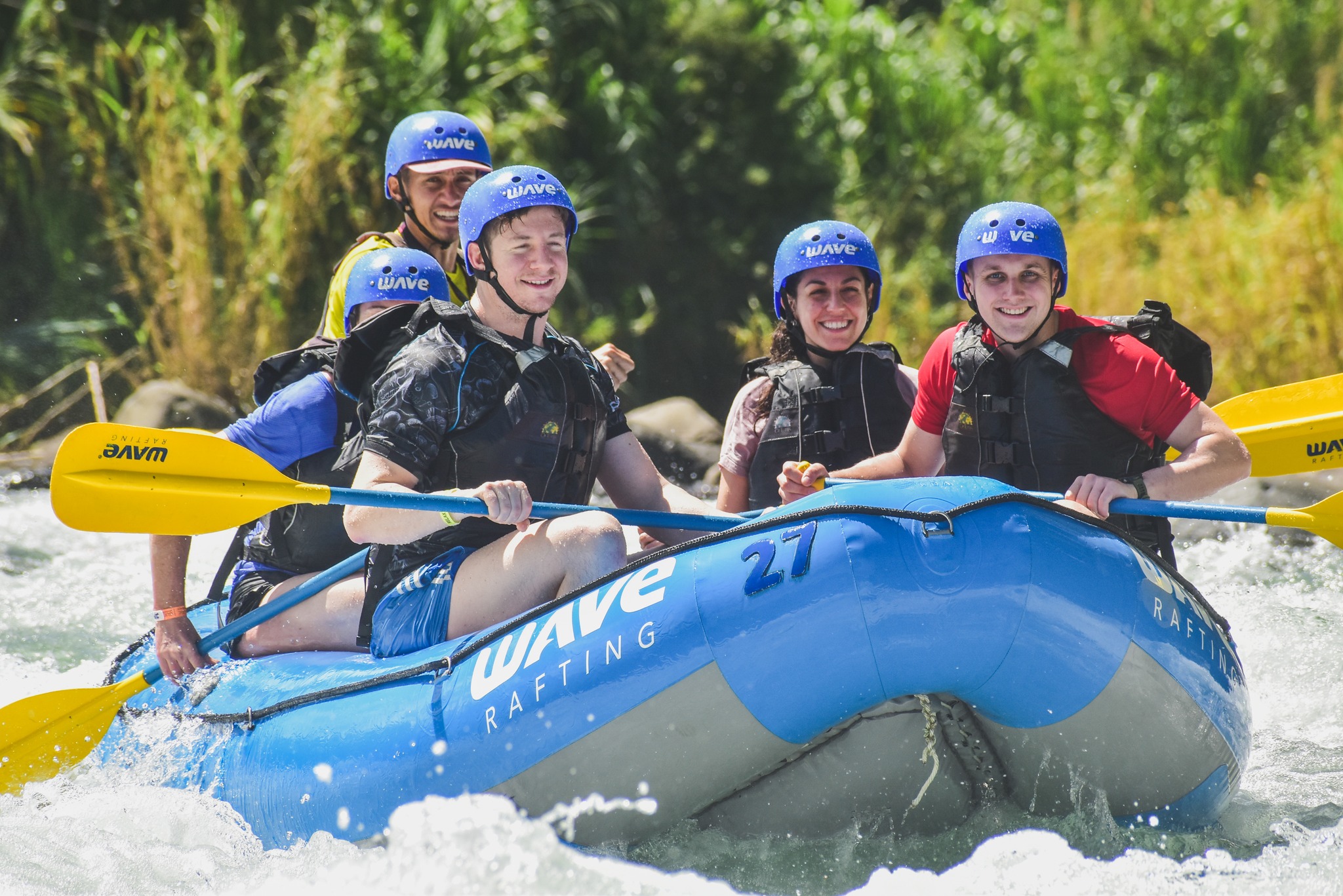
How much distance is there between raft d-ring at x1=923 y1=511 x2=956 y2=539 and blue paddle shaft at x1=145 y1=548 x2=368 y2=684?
1.60m

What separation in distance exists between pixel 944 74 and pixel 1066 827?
37.8ft

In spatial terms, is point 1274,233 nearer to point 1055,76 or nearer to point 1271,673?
point 1271,673

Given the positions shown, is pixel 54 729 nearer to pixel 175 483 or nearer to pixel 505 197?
pixel 175 483

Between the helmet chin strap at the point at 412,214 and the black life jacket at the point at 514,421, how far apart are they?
1.32 metres

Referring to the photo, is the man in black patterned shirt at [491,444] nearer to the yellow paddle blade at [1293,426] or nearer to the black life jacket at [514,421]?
the black life jacket at [514,421]

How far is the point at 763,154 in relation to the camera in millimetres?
11688

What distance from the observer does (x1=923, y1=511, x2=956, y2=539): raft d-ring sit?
2.71m

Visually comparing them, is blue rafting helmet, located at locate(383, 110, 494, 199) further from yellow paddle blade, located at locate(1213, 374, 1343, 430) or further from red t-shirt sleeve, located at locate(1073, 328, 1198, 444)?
yellow paddle blade, located at locate(1213, 374, 1343, 430)

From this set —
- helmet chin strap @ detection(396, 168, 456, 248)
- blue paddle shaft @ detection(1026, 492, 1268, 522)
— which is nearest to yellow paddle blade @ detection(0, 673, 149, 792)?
helmet chin strap @ detection(396, 168, 456, 248)

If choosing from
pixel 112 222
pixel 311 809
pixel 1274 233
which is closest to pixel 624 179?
pixel 112 222

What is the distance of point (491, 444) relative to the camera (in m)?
3.35

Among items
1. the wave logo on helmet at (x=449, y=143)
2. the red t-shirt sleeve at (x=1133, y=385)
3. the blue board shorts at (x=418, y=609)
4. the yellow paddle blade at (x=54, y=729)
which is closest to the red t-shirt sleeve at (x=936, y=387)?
the red t-shirt sleeve at (x=1133, y=385)

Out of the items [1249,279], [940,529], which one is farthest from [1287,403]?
[1249,279]

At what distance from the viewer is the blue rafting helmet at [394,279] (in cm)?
406
